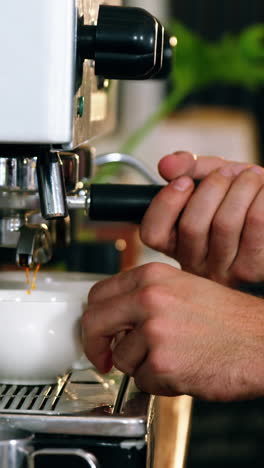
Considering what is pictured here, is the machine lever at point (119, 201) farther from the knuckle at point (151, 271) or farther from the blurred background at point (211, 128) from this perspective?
the blurred background at point (211, 128)

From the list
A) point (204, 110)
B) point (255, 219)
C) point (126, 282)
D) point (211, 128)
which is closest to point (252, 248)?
point (255, 219)

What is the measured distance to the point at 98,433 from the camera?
519mm

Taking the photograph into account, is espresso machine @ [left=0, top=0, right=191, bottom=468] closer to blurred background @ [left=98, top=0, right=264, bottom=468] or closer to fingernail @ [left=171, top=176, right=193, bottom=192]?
fingernail @ [left=171, top=176, right=193, bottom=192]

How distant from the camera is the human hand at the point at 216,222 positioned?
68 centimetres

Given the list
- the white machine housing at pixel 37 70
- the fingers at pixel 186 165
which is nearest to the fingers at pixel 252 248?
the fingers at pixel 186 165

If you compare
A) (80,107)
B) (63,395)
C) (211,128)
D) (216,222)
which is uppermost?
(80,107)

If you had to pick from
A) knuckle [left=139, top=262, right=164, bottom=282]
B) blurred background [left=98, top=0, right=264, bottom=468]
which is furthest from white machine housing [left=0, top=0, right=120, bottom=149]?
blurred background [left=98, top=0, right=264, bottom=468]

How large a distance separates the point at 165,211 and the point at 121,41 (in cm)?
17

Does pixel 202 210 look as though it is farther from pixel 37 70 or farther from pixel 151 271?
pixel 37 70

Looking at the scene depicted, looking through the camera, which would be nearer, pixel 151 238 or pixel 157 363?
pixel 157 363

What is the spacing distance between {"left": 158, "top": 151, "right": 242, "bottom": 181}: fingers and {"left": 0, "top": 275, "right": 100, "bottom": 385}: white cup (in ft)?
0.57

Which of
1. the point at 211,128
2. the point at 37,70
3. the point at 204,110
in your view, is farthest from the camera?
the point at 204,110

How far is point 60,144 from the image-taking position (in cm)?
55

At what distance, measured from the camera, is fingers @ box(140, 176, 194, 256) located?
689 millimetres
